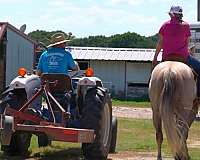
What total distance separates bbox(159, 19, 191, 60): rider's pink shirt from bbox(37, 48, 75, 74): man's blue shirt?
185 cm

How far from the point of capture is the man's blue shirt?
11477mm

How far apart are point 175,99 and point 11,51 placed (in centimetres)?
2676

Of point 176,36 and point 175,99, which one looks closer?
point 175,99

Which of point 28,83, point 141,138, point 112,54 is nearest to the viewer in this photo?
point 28,83

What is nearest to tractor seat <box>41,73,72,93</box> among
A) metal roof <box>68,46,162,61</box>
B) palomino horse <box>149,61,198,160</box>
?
palomino horse <box>149,61,198,160</box>

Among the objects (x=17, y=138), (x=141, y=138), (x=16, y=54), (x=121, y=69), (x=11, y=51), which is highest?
(x=11, y=51)

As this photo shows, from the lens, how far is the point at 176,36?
10836mm

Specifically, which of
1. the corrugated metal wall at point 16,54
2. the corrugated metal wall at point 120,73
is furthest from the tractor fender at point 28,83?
the corrugated metal wall at point 120,73

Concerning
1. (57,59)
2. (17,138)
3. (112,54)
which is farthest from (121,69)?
(57,59)

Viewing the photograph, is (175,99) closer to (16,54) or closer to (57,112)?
(57,112)

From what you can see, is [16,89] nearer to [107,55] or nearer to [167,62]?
[167,62]

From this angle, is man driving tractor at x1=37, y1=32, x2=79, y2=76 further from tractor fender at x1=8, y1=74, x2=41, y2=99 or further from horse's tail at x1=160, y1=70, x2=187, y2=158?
horse's tail at x1=160, y1=70, x2=187, y2=158

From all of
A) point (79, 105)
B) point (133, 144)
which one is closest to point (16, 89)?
point (79, 105)

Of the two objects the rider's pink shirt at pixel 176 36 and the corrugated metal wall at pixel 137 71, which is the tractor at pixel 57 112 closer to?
the rider's pink shirt at pixel 176 36
